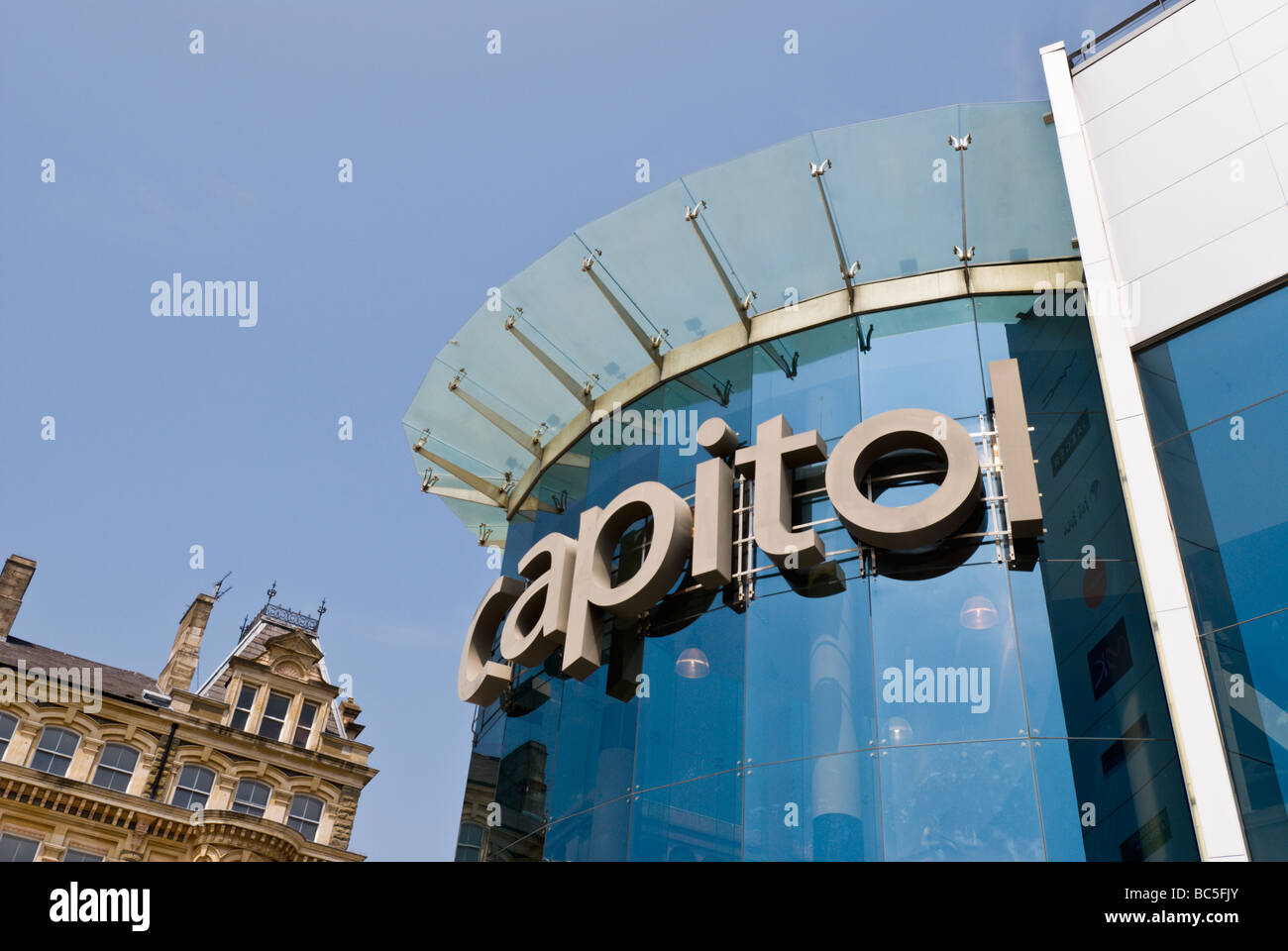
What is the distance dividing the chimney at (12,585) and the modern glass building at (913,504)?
30882 mm

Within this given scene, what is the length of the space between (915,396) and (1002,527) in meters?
2.46

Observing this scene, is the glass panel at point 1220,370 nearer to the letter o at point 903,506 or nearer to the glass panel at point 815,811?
the letter o at point 903,506

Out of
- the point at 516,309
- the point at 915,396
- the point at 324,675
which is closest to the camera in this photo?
the point at 915,396

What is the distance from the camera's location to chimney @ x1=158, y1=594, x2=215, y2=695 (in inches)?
1599

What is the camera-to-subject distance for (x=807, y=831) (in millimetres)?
12148

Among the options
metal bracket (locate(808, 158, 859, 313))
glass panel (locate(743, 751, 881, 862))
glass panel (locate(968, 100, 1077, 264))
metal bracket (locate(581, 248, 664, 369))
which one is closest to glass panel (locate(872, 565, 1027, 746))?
glass panel (locate(743, 751, 881, 862))

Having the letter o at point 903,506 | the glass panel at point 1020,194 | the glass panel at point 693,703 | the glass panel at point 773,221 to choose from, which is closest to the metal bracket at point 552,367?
the glass panel at point 773,221

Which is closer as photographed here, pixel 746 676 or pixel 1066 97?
pixel 746 676

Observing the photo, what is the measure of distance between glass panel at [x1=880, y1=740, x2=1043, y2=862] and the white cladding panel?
5850mm

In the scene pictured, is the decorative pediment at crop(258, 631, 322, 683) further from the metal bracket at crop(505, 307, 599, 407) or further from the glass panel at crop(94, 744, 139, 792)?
the metal bracket at crop(505, 307, 599, 407)

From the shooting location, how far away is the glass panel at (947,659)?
39.8 ft

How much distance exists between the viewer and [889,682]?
41.5 feet
